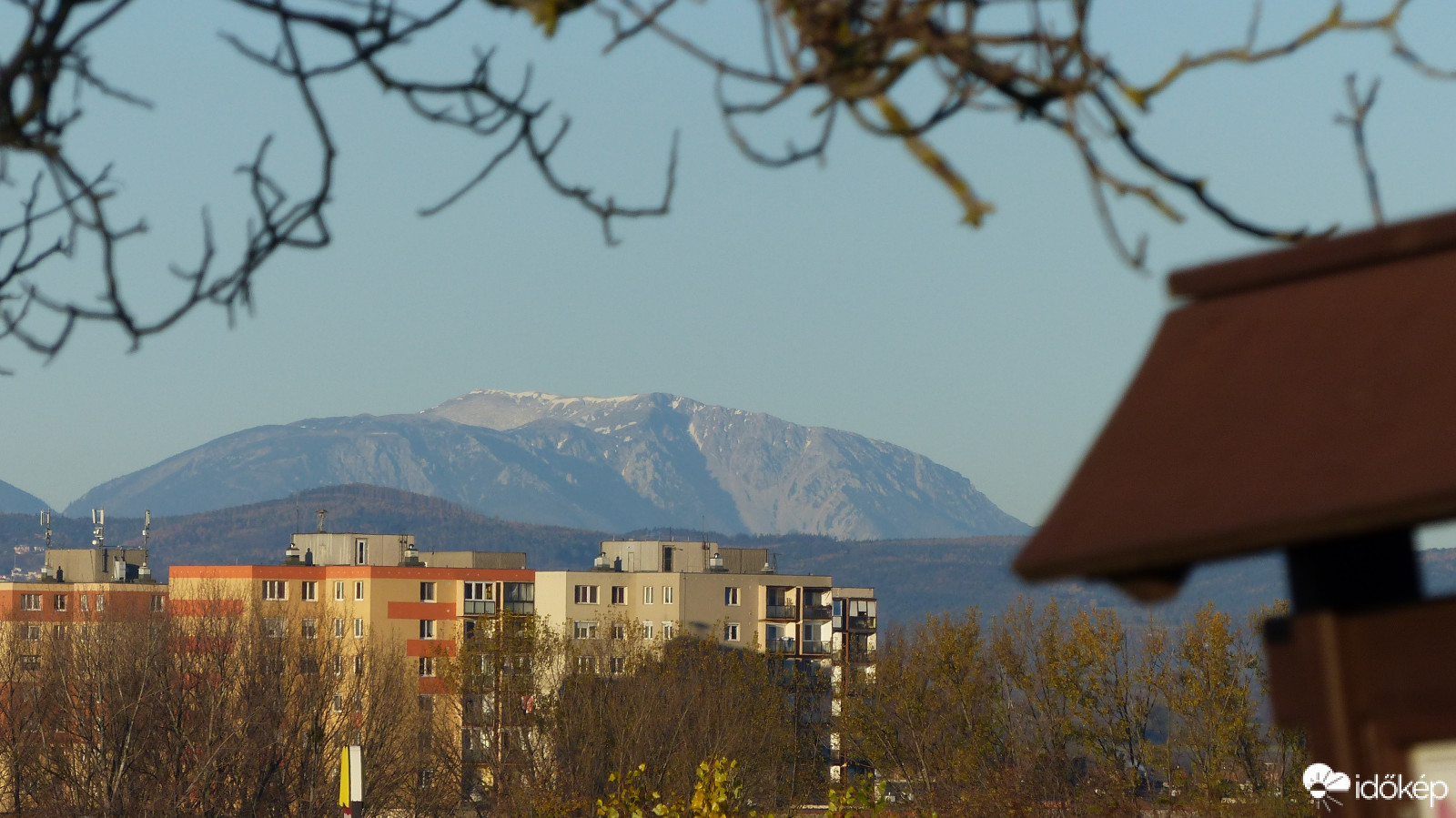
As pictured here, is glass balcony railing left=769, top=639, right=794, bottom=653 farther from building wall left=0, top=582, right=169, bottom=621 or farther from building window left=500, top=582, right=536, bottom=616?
building wall left=0, top=582, right=169, bottom=621

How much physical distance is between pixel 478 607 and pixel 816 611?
23.0m

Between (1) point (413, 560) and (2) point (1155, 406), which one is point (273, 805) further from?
(2) point (1155, 406)

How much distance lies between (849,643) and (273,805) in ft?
186

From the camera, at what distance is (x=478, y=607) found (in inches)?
3565

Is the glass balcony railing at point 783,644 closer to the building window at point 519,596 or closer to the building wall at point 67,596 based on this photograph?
the building window at point 519,596

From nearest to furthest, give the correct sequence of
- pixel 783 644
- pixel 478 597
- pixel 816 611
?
1. pixel 478 597
2. pixel 783 644
3. pixel 816 611

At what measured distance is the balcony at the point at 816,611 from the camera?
100m
